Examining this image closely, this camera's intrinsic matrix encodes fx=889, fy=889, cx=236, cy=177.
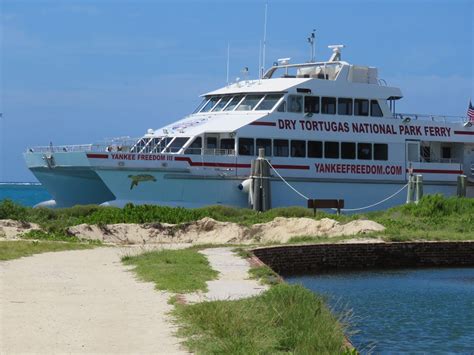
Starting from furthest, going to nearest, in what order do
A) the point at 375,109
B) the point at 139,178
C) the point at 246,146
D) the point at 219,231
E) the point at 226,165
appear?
1. the point at 375,109
2. the point at 246,146
3. the point at 226,165
4. the point at 139,178
5. the point at 219,231

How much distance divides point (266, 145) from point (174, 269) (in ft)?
61.2

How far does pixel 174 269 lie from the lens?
46.2 feet

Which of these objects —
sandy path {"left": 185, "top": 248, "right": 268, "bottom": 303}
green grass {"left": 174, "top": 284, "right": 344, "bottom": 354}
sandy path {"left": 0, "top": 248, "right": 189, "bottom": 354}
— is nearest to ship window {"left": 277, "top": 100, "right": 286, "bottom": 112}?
sandy path {"left": 185, "top": 248, "right": 268, "bottom": 303}

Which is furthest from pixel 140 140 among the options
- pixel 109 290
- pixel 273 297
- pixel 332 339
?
pixel 332 339

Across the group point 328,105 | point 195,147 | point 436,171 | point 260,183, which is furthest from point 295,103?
point 436,171

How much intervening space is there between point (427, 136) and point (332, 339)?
95.1 feet

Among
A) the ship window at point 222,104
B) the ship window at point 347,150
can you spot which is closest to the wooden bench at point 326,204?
the ship window at point 347,150

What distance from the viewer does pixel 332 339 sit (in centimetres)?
834

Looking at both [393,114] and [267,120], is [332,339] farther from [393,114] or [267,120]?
[393,114]

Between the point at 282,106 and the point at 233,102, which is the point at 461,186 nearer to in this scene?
the point at 282,106

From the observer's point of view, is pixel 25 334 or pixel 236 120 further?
pixel 236 120

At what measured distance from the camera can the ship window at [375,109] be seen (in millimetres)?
34750

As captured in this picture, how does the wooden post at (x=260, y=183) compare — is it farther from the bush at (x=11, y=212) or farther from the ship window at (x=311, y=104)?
the bush at (x=11, y=212)

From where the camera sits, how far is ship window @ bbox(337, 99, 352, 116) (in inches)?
1334
